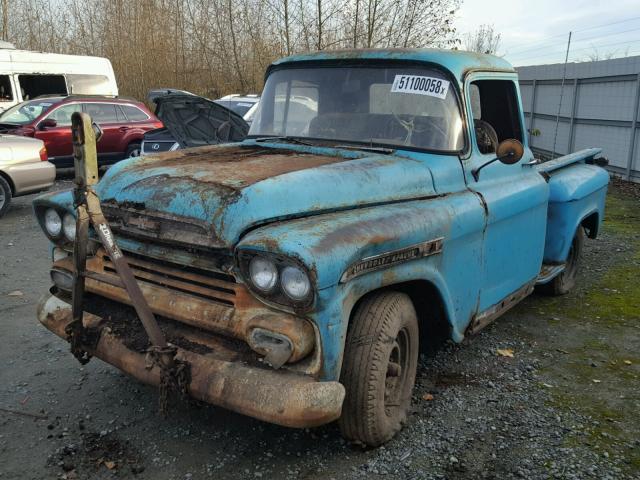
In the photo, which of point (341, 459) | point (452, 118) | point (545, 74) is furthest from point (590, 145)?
point (341, 459)

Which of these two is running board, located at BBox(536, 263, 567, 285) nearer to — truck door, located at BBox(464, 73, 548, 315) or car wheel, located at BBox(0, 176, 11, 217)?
truck door, located at BBox(464, 73, 548, 315)

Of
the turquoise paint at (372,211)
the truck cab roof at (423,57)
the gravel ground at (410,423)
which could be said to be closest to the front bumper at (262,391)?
the turquoise paint at (372,211)

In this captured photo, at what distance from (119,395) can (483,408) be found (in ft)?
7.30

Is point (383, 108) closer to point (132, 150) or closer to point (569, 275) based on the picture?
point (569, 275)

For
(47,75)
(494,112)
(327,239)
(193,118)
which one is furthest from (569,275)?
(47,75)

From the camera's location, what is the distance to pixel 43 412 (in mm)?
3533

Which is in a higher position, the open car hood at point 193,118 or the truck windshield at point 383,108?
the truck windshield at point 383,108

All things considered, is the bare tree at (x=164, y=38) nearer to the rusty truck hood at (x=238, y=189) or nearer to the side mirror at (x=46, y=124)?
the side mirror at (x=46, y=124)

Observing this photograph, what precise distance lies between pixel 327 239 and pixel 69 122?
11.5 metres

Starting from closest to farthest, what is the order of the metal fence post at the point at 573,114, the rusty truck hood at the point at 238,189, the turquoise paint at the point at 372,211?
the turquoise paint at the point at 372,211, the rusty truck hood at the point at 238,189, the metal fence post at the point at 573,114

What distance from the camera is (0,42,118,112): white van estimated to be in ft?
48.4

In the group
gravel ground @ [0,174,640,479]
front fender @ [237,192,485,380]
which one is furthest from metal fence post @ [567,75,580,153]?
front fender @ [237,192,485,380]

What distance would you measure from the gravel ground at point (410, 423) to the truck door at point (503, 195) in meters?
0.54

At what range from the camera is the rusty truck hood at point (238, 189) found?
2883 mm
